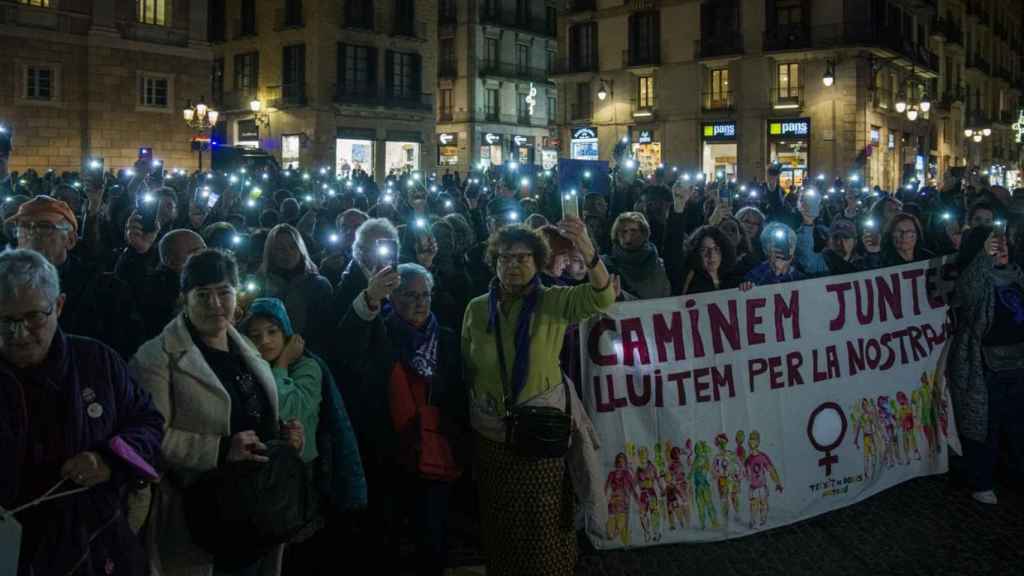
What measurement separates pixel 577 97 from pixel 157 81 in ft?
68.8

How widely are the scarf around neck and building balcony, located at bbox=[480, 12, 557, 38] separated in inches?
2017

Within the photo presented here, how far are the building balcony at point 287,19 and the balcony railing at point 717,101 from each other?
62.2 ft

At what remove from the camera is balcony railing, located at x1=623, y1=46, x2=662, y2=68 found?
135ft

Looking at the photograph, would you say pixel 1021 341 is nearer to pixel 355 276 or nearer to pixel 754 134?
pixel 355 276

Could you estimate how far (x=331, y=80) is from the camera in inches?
1641

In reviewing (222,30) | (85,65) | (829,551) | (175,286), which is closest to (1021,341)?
(829,551)

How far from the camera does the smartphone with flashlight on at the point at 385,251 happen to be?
5594mm

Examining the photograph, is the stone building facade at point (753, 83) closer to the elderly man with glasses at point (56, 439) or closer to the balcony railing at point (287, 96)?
the balcony railing at point (287, 96)

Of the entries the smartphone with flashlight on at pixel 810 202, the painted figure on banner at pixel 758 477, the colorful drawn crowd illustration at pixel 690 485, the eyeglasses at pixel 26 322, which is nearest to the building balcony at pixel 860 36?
the smartphone with flashlight on at pixel 810 202

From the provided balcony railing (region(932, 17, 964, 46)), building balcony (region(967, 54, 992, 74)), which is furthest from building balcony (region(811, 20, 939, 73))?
building balcony (region(967, 54, 992, 74))

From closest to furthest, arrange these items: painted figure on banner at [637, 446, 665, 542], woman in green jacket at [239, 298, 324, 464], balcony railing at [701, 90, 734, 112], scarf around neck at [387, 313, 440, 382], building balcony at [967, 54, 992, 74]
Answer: woman in green jacket at [239, 298, 324, 464], scarf around neck at [387, 313, 440, 382], painted figure on banner at [637, 446, 665, 542], balcony railing at [701, 90, 734, 112], building balcony at [967, 54, 992, 74]

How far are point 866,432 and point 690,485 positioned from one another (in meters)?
1.43

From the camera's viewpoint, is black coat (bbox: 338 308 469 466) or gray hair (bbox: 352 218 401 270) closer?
black coat (bbox: 338 308 469 466)

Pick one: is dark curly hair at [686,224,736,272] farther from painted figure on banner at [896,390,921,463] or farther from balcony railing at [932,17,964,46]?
balcony railing at [932,17,964,46]
